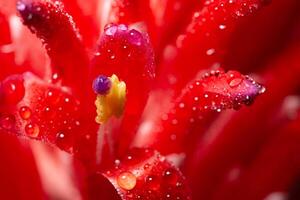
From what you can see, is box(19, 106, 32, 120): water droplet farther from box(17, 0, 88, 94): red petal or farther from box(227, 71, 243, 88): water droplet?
box(227, 71, 243, 88): water droplet

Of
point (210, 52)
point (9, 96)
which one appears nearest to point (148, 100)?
point (210, 52)

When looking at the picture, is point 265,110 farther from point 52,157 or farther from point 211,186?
point 52,157

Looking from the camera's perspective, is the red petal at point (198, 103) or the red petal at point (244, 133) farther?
the red petal at point (244, 133)

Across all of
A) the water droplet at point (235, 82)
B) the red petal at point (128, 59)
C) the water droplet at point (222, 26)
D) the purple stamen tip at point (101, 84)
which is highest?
the water droplet at point (222, 26)

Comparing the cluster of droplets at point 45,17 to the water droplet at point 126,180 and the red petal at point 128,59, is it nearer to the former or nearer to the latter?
the red petal at point 128,59

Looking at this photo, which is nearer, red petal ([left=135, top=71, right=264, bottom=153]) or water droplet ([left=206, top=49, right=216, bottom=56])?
red petal ([left=135, top=71, right=264, bottom=153])

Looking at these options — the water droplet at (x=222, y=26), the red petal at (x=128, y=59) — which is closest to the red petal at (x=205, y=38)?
the water droplet at (x=222, y=26)

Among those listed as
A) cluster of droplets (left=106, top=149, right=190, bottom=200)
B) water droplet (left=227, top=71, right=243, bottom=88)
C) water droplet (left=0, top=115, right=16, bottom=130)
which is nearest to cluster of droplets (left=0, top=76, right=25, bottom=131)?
water droplet (left=0, top=115, right=16, bottom=130)
